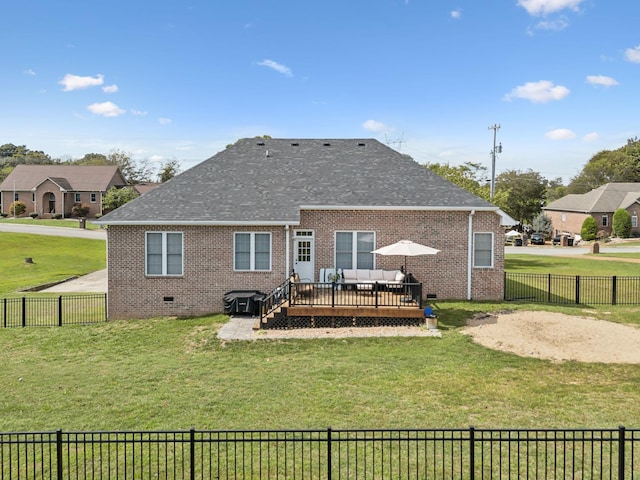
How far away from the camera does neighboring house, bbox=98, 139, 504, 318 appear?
19.1m

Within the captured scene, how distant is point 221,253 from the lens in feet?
63.0

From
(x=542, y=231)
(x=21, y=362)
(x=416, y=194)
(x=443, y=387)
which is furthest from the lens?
(x=542, y=231)

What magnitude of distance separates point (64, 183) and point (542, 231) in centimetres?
6065

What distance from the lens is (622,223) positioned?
54781mm

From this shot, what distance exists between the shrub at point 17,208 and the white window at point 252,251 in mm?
58820

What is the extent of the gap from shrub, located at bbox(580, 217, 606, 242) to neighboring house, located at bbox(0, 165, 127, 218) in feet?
193

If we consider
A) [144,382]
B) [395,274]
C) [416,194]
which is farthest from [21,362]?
[416,194]

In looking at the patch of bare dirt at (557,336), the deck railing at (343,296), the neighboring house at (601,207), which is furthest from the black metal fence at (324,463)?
the neighboring house at (601,207)

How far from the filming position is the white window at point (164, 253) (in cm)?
1917

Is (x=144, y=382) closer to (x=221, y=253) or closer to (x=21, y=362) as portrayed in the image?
(x=21, y=362)

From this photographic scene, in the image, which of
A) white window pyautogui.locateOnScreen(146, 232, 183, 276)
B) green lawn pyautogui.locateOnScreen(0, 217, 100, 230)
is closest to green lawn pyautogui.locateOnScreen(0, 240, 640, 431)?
white window pyautogui.locateOnScreen(146, 232, 183, 276)

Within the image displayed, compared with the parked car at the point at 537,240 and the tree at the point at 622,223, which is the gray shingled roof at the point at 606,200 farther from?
the parked car at the point at 537,240

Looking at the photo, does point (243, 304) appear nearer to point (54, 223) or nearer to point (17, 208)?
point (54, 223)

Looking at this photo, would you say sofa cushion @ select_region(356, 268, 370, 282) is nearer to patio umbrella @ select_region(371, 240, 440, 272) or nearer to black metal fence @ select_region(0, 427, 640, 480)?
patio umbrella @ select_region(371, 240, 440, 272)
